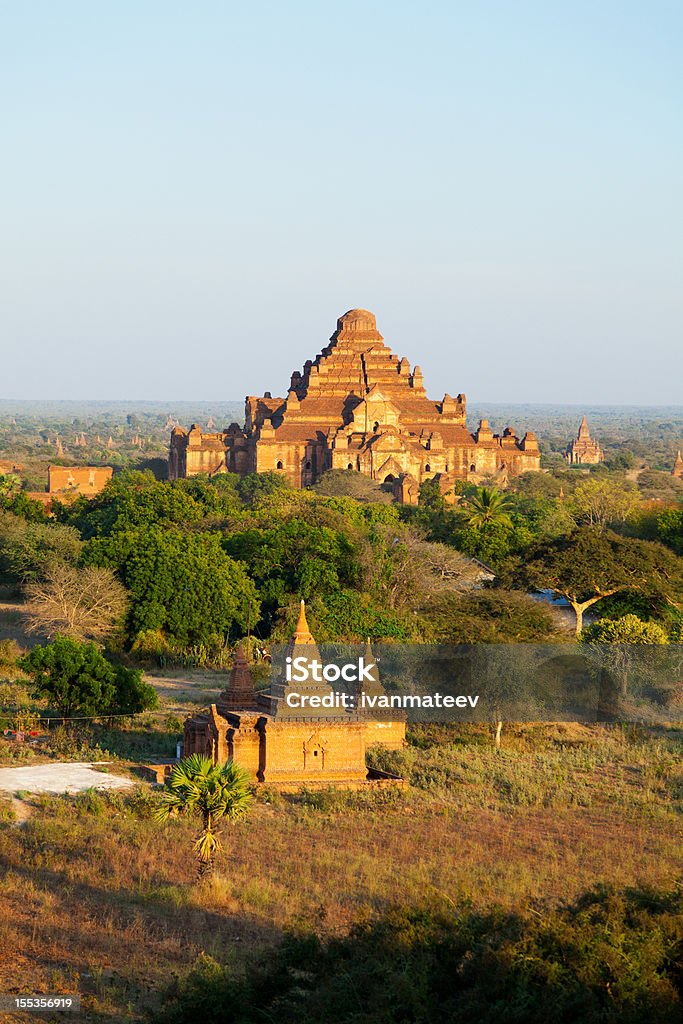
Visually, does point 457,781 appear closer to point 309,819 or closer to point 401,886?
point 309,819

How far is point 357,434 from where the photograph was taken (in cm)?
9856

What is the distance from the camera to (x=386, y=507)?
70.7 meters

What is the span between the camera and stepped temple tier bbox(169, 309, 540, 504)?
97.1 m

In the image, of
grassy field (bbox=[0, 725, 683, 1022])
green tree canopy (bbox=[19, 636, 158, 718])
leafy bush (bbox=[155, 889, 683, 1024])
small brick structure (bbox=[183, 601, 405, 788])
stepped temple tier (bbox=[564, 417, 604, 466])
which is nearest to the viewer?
leafy bush (bbox=[155, 889, 683, 1024])

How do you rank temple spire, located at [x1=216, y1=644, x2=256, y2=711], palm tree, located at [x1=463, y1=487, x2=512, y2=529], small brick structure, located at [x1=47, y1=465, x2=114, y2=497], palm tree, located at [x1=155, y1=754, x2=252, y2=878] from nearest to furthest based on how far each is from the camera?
palm tree, located at [x1=155, y1=754, x2=252, y2=878] → temple spire, located at [x1=216, y1=644, x2=256, y2=711] → palm tree, located at [x1=463, y1=487, x2=512, y2=529] → small brick structure, located at [x1=47, y1=465, x2=114, y2=497]

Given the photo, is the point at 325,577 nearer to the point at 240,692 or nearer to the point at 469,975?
the point at 240,692

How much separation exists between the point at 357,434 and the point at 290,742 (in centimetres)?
6918

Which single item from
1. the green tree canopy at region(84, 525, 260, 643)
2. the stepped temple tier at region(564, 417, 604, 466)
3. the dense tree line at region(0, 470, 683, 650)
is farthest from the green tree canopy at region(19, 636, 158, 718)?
the stepped temple tier at region(564, 417, 604, 466)

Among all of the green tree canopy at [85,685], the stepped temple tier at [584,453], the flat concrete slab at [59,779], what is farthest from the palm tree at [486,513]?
the stepped temple tier at [584,453]

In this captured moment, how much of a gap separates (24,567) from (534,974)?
39032 mm

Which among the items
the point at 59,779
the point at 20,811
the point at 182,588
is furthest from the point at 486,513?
the point at 20,811

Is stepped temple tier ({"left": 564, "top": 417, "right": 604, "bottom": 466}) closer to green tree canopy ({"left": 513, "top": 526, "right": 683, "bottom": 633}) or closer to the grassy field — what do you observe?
green tree canopy ({"left": 513, "top": 526, "right": 683, "bottom": 633})

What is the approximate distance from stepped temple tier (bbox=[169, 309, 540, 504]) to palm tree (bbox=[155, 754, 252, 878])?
67.5 metres

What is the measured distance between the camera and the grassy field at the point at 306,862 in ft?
68.6
